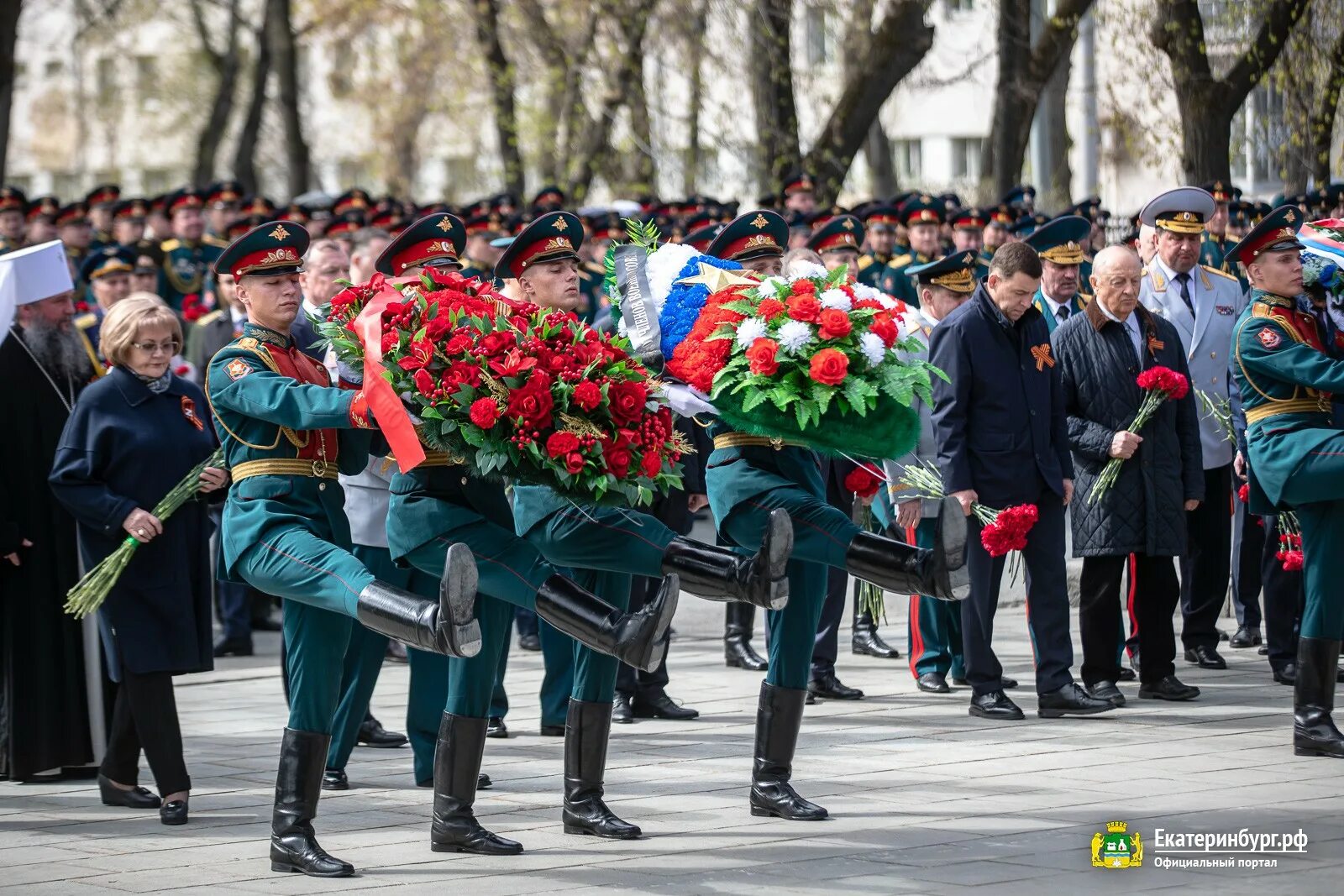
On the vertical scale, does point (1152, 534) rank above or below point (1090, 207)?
below

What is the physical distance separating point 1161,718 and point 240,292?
484 cm

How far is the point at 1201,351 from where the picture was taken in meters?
11.3

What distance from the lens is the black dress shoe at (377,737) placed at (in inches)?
369

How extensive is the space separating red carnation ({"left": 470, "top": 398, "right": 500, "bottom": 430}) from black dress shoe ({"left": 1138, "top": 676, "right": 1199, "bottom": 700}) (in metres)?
4.81

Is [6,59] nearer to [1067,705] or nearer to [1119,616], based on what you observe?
[1119,616]

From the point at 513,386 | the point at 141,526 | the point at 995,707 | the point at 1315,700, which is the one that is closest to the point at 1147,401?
the point at 995,707

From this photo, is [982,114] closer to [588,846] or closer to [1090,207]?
[1090,207]

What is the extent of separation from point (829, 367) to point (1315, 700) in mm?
2870

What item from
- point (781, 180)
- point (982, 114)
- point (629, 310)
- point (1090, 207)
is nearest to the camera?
point (629, 310)

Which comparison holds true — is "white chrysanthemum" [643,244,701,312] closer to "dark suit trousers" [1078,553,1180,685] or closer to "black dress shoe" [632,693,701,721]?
"black dress shoe" [632,693,701,721]

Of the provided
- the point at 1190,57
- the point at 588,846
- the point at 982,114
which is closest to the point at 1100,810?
the point at 588,846

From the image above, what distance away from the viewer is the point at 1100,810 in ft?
23.8

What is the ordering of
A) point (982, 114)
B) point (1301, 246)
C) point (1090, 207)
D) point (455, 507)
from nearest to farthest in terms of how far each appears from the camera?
point (455, 507) → point (1301, 246) → point (1090, 207) → point (982, 114)

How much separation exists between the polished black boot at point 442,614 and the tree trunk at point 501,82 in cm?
1916
